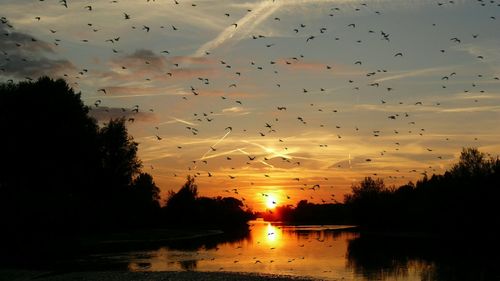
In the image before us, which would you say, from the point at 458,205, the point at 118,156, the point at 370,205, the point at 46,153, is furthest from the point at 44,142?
the point at 370,205

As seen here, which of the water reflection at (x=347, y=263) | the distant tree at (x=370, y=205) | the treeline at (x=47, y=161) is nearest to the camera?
the water reflection at (x=347, y=263)

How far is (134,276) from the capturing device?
46938 millimetres

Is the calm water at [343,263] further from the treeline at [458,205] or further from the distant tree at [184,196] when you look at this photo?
→ the distant tree at [184,196]

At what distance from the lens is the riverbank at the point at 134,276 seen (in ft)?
149

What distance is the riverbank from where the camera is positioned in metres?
45.4

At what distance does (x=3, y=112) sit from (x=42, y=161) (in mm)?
8874

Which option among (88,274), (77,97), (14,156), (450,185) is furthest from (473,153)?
(88,274)

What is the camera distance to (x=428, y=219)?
5064 inches

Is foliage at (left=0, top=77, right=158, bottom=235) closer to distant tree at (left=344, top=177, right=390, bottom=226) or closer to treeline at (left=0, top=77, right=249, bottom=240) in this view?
treeline at (left=0, top=77, right=249, bottom=240)

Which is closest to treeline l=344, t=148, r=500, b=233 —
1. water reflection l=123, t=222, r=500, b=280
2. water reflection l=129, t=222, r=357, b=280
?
water reflection l=123, t=222, r=500, b=280

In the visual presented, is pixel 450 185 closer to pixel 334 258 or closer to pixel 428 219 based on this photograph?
pixel 428 219

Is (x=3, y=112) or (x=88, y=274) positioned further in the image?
(x=3, y=112)

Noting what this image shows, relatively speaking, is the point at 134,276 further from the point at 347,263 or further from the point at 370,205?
the point at 370,205

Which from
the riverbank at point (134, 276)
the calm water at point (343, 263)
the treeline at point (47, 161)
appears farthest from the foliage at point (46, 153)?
the riverbank at point (134, 276)
